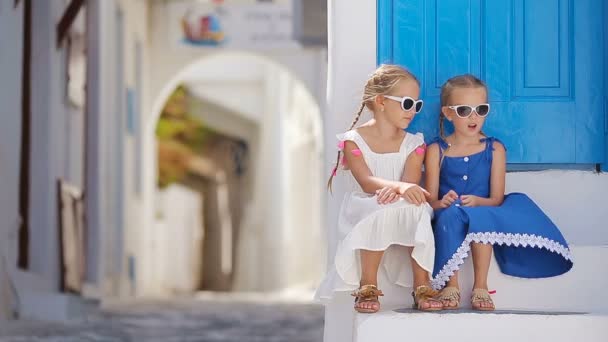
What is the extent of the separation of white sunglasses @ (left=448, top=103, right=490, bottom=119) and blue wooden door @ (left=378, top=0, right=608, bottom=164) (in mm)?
281

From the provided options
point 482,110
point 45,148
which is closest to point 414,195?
point 482,110

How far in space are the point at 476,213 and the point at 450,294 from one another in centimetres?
31

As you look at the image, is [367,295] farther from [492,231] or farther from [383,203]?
[492,231]

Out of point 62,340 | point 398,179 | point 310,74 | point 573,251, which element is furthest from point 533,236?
point 310,74

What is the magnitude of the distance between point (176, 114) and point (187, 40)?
187 inches

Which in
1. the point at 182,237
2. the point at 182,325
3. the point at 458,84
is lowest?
the point at 182,237

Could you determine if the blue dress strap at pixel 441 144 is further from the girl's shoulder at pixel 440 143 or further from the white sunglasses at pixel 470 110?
the white sunglasses at pixel 470 110

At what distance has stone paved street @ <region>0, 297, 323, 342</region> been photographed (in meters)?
6.34

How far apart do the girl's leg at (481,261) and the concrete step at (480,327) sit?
31 cm

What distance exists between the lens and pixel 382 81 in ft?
13.9

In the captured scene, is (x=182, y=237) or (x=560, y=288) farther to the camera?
(x=182, y=237)

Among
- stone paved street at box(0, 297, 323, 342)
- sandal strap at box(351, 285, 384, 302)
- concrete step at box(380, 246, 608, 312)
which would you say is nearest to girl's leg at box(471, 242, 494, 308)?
concrete step at box(380, 246, 608, 312)

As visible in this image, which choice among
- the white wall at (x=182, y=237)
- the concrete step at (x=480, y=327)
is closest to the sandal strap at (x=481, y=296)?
the concrete step at (x=480, y=327)

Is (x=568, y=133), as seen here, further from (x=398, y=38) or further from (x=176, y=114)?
(x=176, y=114)
